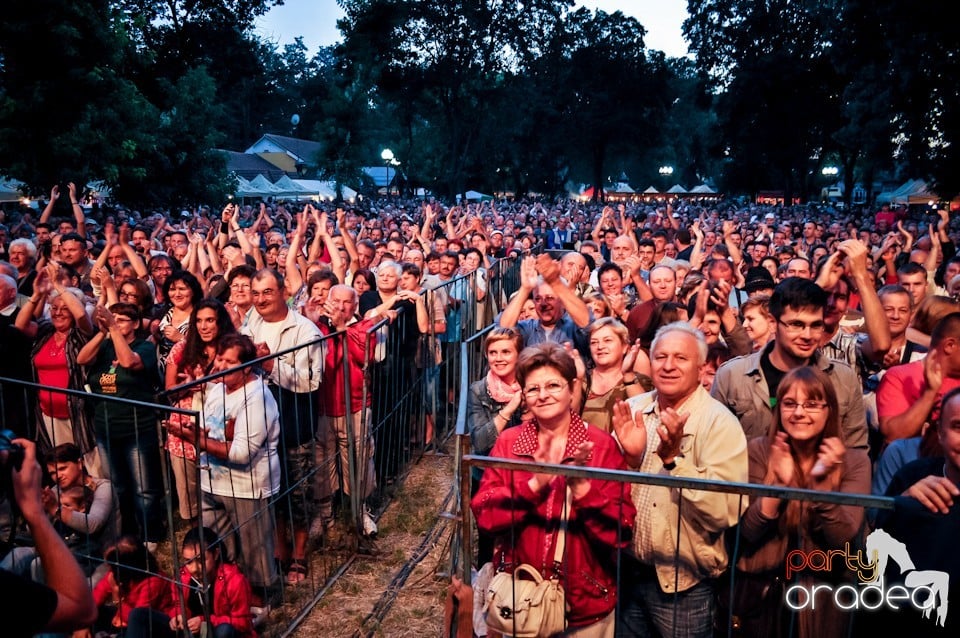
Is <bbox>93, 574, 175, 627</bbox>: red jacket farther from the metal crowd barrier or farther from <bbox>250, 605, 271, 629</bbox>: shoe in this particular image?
<bbox>250, 605, 271, 629</bbox>: shoe

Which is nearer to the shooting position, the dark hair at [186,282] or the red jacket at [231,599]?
the red jacket at [231,599]

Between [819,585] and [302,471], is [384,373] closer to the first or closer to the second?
[302,471]

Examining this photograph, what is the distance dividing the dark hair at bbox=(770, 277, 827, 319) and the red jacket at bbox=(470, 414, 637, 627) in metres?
1.58

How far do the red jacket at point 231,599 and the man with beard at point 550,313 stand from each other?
245 cm

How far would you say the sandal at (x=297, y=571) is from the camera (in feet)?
16.5

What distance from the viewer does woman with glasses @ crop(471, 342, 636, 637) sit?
2721 mm

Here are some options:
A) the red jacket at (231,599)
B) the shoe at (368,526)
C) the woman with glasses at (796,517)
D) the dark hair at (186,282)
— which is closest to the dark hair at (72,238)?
the dark hair at (186,282)

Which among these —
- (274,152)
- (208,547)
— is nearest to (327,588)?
(208,547)

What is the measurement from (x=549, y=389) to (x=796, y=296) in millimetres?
1633

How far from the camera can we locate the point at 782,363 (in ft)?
12.8

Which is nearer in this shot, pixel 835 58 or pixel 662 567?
pixel 662 567

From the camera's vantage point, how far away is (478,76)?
1917 inches

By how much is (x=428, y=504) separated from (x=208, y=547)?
277 cm

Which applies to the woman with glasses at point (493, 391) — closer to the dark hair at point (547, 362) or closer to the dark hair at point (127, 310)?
the dark hair at point (547, 362)
